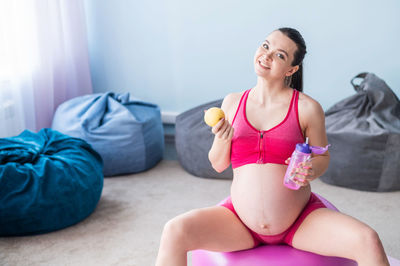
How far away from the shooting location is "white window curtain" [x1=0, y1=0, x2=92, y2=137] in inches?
107

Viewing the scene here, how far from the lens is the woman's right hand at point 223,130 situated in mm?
1395

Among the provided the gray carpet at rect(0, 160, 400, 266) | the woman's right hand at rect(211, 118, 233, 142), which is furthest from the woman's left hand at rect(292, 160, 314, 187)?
the gray carpet at rect(0, 160, 400, 266)

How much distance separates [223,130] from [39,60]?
6.38ft

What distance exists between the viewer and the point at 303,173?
1.39 metres

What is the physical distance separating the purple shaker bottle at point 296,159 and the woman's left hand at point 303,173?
0.04 feet

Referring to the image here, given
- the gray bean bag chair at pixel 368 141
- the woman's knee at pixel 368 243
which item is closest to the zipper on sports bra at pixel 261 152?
the woman's knee at pixel 368 243

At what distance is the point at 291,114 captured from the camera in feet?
4.98

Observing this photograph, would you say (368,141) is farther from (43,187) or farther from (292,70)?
(43,187)

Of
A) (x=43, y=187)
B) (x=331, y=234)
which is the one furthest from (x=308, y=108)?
(x=43, y=187)

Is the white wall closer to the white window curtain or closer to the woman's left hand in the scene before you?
the white window curtain

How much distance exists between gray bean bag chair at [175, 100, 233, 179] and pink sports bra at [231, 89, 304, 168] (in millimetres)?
1230

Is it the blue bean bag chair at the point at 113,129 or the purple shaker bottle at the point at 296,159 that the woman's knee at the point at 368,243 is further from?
the blue bean bag chair at the point at 113,129

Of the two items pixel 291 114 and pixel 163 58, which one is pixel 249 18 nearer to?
pixel 163 58

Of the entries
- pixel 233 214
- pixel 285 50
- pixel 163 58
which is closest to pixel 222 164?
pixel 233 214
